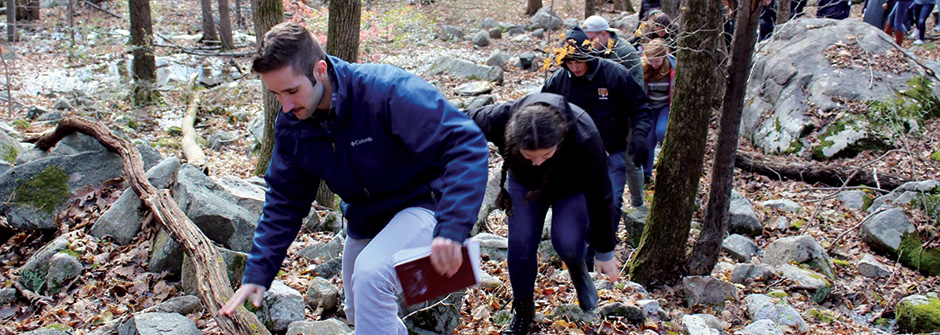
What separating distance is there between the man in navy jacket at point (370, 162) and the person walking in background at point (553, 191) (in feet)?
2.54

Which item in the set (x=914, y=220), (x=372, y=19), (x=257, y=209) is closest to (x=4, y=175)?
(x=257, y=209)

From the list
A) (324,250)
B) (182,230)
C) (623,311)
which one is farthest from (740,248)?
(182,230)

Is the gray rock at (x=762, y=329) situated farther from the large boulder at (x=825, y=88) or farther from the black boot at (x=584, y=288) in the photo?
the large boulder at (x=825, y=88)

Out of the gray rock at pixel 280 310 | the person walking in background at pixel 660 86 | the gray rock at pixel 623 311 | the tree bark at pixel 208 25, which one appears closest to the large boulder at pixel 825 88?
the person walking in background at pixel 660 86

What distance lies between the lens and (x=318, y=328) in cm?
343

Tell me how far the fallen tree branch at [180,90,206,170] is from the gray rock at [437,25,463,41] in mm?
7592

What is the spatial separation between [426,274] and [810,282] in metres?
4.03

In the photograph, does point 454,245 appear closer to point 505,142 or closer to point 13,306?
point 505,142

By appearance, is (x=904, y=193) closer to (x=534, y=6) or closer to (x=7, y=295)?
(x=7, y=295)

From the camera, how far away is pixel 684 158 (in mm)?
4793

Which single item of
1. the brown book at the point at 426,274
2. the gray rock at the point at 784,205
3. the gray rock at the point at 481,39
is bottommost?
the gray rock at the point at 784,205

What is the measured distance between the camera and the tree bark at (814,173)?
23.9ft

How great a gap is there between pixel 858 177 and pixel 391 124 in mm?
6903

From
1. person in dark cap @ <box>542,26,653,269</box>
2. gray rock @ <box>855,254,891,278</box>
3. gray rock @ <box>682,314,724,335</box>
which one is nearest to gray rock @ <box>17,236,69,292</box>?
person in dark cap @ <box>542,26,653,269</box>
